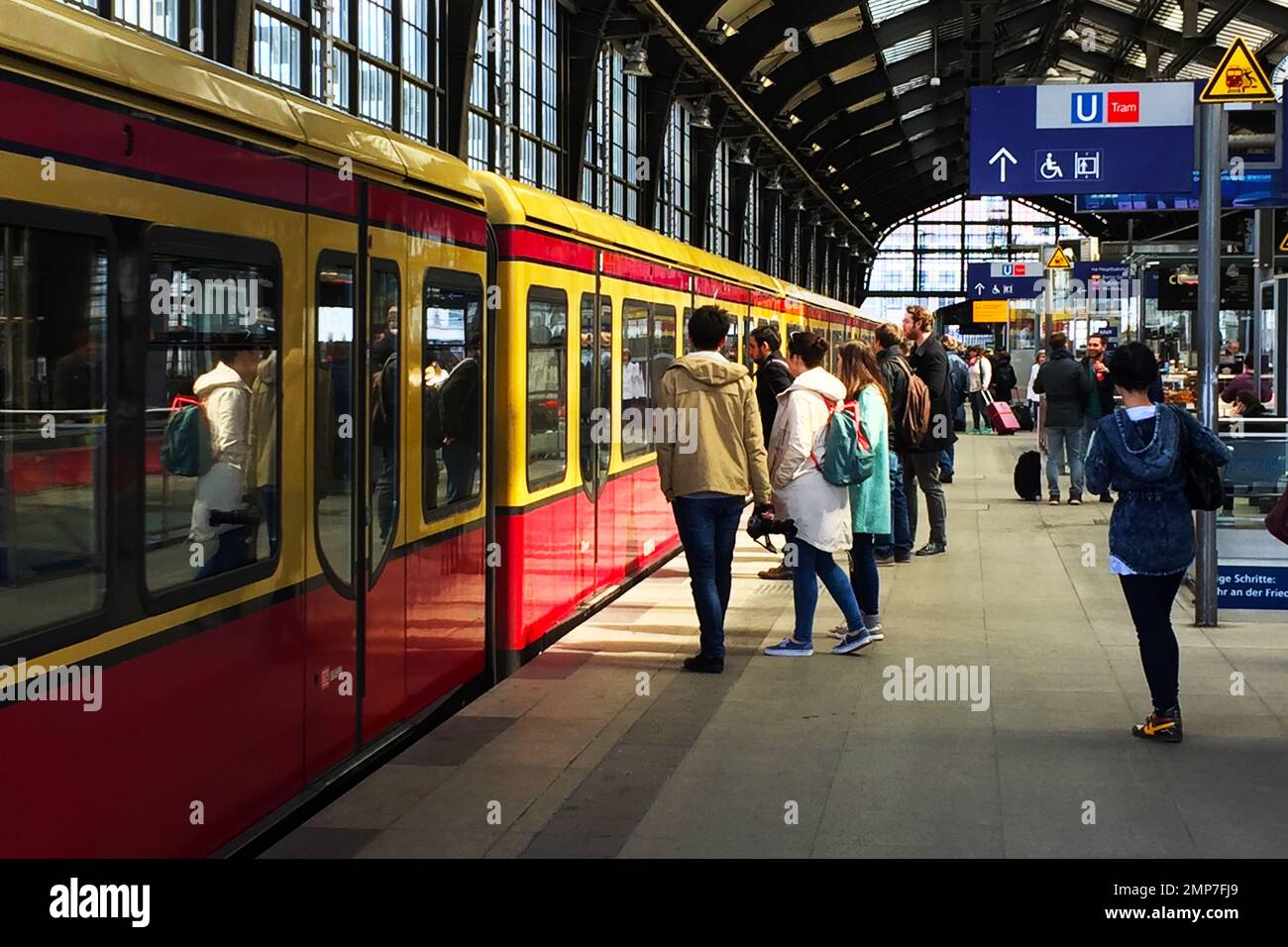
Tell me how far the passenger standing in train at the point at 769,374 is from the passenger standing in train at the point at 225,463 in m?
6.39

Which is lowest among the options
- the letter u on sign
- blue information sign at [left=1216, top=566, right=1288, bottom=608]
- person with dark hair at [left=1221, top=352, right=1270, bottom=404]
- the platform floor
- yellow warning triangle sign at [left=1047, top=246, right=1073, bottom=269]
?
the platform floor

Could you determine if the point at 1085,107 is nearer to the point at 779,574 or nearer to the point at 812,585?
the point at 779,574

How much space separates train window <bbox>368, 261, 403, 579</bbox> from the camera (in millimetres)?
6602

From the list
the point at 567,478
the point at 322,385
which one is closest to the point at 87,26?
the point at 322,385

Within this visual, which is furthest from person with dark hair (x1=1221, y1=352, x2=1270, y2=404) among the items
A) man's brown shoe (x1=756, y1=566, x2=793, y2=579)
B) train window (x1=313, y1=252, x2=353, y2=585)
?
train window (x1=313, y1=252, x2=353, y2=585)

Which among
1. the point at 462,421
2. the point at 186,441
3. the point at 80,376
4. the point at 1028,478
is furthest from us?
the point at 1028,478

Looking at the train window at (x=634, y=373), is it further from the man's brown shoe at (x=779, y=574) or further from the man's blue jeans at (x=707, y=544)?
the man's blue jeans at (x=707, y=544)

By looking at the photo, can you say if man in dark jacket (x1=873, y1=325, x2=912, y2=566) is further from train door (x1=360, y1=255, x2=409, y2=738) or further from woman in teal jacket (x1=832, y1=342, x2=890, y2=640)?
train door (x1=360, y1=255, x2=409, y2=738)

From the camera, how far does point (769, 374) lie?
12117 millimetres

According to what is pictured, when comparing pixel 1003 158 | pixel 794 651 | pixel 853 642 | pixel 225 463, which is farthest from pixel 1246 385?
pixel 225 463

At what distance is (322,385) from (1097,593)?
23.3 feet

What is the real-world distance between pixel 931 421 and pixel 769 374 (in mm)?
1789

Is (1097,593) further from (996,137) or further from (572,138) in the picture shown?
(572,138)

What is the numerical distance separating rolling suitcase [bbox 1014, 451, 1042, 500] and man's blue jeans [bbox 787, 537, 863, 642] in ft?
31.8
